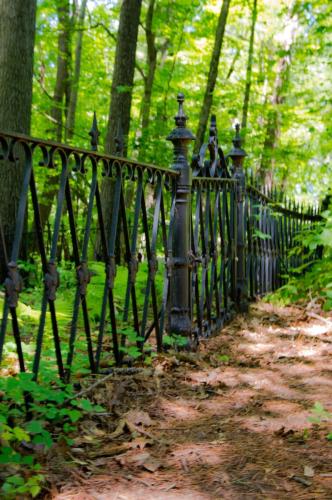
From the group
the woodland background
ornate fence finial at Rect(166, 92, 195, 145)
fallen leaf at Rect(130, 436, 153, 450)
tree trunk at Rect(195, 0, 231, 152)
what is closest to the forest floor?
fallen leaf at Rect(130, 436, 153, 450)

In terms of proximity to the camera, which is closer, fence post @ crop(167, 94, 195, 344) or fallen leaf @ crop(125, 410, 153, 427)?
fallen leaf @ crop(125, 410, 153, 427)

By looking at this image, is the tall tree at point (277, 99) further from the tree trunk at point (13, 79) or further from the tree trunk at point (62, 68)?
the tree trunk at point (13, 79)

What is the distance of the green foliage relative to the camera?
2.03 m

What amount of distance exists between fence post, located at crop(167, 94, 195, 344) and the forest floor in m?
0.33

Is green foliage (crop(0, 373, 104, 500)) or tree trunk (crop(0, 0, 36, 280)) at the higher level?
tree trunk (crop(0, 0, 36, 280))

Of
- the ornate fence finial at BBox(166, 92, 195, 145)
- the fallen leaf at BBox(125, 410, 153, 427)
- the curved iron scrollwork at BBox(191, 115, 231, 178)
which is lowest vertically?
the fallen leaf at BBox(125, 410, 153, 427)

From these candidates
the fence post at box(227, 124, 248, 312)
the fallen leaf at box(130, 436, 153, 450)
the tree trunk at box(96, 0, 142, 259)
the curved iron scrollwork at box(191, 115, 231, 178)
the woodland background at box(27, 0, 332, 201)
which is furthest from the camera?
the woodland background at box(27, 0, 332, 201)

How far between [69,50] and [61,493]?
541 inches

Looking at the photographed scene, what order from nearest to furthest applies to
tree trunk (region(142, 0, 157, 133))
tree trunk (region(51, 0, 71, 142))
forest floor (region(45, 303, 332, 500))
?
forest floor (region(45, 303, 332, 500))
tree trunk (region(142, 0, 157, 133))
tree trunk (region(51, 0, 71, 142))

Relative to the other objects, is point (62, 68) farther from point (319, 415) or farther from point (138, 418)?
point (319, 415)

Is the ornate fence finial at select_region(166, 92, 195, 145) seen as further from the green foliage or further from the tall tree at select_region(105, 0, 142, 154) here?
the tall tree at select_region(105, 0, 142, 154)

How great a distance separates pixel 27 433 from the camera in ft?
7.98

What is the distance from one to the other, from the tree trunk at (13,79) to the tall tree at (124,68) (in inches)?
78.4

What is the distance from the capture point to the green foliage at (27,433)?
2027 millimetres
